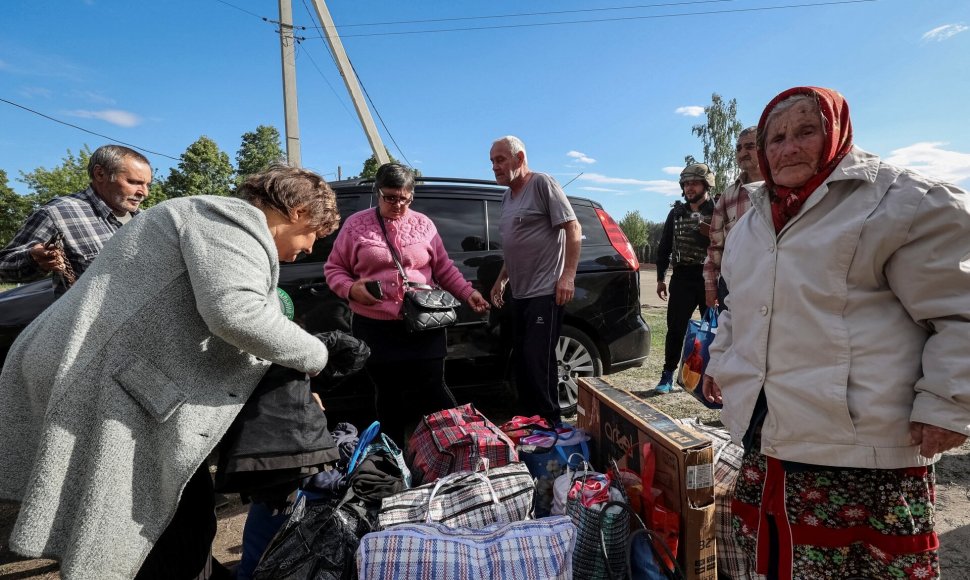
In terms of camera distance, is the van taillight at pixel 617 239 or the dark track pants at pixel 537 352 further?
the van taillight at pixel 617 239

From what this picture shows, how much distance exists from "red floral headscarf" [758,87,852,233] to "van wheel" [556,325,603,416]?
2.28 metres

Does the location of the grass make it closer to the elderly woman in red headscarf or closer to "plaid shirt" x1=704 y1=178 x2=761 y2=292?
"plaid shirt" x1=704 y1=178 x2=761 y2=292

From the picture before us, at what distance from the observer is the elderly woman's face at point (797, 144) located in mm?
1212

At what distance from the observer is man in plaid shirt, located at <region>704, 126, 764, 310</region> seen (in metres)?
2.93

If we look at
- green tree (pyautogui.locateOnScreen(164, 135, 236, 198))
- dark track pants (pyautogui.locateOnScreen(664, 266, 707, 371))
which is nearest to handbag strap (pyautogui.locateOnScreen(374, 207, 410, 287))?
dark track pants (pyautogui.locateOnScreen(664, 266, 707, 371))

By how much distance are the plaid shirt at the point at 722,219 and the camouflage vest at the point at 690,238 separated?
0.41 metres

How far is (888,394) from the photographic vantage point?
3.60 ft

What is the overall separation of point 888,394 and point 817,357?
15 centimetres

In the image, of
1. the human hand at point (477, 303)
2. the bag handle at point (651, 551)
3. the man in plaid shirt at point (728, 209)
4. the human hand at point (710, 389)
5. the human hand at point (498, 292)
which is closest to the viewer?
the bag handle at point (651, 551)

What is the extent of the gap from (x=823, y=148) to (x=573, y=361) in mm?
2550

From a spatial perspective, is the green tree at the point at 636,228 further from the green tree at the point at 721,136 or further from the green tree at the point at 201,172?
the green tree at the point at 201,172

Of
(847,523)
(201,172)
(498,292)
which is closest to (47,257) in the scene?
(498,292)

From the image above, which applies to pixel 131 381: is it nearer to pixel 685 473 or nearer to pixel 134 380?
pixel 134 380

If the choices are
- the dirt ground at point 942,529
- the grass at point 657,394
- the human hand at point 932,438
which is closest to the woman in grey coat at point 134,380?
the dirt ground at point 942,529
